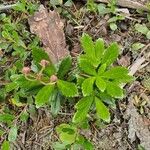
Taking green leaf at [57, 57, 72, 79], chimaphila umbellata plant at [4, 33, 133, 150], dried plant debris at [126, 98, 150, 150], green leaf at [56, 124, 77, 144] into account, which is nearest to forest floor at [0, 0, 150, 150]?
dried plant debris at [126, 98, 150, 150]

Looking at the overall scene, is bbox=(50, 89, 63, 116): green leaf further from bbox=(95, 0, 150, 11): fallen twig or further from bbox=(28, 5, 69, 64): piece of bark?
bbox=(95, 0, 150, 11): fallen twig

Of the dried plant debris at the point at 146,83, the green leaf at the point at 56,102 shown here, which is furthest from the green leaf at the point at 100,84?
the dried plant debris at the point at 146,83

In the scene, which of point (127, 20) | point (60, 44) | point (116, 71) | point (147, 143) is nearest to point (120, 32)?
point (127, 20)

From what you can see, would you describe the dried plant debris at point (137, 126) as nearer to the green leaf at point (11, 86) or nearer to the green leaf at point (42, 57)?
the green leaf at point (42, 57)

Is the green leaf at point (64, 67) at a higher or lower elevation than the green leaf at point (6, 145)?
higher

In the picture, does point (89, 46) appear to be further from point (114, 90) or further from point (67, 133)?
point (67, 133)

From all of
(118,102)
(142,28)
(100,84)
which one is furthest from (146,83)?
(100,84)
